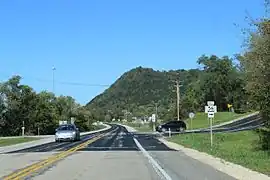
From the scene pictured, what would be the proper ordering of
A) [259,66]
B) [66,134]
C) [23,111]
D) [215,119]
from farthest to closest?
1. [215,119]
2. [23,111]
3. [66,134]
4. [259,66]

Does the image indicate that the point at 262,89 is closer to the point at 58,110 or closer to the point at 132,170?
the point at 132,170

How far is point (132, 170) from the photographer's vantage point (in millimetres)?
18453

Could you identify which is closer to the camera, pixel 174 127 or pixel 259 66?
pixel 259 66

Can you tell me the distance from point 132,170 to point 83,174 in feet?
6.95

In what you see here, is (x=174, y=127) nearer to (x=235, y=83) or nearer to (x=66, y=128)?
(x=66, y=128)

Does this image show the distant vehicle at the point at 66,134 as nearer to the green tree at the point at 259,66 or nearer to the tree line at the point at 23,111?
the green tree at the point at 259,66

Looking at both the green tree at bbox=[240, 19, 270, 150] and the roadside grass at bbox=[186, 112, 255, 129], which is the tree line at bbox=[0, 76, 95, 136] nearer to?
the roadside grass at bbox=[186, 112, 255, 129]

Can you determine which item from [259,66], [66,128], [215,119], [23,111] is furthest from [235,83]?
[259,66]

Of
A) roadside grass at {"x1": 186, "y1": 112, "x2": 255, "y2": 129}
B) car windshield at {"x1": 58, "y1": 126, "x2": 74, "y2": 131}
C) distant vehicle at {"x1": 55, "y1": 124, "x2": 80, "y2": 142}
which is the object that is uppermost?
roadside grass at {"x1": 186, "y1": 112, "x2": 255, "y2": 129}

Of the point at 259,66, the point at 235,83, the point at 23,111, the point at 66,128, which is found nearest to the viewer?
the point at 259,66

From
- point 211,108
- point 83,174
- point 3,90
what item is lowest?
point 83,174

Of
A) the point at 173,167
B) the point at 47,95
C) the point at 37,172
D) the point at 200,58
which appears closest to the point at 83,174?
the point at 37,172

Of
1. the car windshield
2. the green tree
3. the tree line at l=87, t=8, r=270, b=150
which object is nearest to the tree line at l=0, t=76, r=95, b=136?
the tree line at l=87, t=8, r=270, b=150

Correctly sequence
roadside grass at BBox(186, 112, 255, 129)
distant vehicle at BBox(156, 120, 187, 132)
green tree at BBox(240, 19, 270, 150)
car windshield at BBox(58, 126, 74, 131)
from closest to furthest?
green tree at BBox(240, 19, 270, 150), car windshield at BBox(58, 126, 74, 131), distant vehicle at BBox(156, 120, 187, 132), roadside grass at BBox(186, 112, 255, 129)
